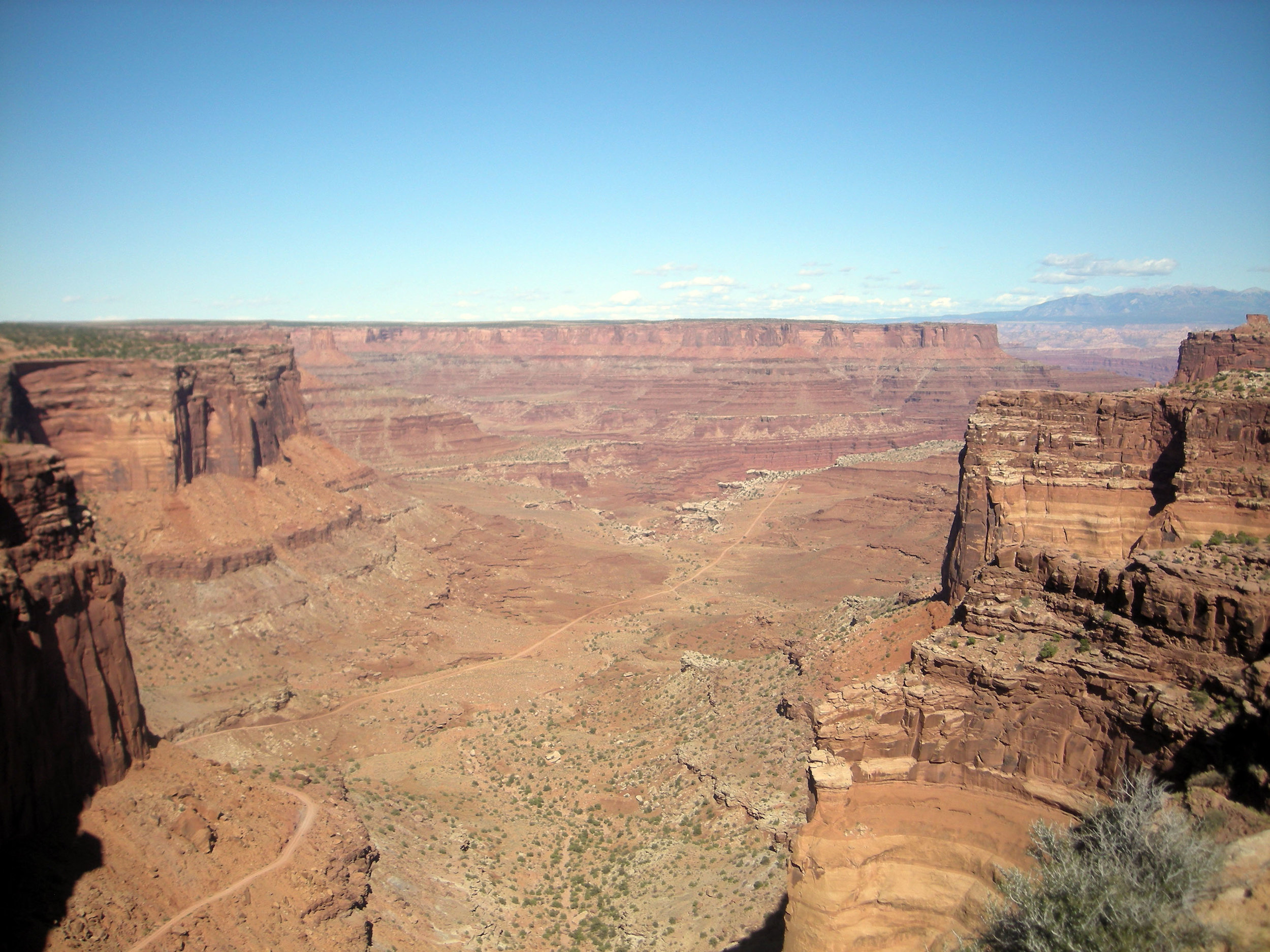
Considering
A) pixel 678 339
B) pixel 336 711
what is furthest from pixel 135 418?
pixel 678 339

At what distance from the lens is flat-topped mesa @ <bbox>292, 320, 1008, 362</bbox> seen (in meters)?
148

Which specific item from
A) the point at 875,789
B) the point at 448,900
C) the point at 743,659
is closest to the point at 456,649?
the point at 743,659

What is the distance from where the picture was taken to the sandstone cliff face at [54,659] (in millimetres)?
16016

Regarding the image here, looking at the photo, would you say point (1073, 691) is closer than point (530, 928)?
Yes

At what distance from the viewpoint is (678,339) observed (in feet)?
542

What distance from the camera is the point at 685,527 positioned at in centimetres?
7744

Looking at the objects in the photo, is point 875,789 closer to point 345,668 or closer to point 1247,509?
point 1247,509

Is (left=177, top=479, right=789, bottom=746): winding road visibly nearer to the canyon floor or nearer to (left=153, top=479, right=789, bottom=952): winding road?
(left=153, top=479, right=789, bottom=952): winding road

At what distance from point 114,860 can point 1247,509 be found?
2532cm

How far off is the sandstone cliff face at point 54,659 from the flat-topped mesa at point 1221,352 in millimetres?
48281

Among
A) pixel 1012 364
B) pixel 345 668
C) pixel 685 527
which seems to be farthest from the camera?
pixel 1012 364

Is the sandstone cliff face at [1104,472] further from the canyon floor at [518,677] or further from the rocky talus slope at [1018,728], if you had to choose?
the rocky talus slope at [1018,728]

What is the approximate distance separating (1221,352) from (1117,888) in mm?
48716

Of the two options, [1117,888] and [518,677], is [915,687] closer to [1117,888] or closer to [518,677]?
[1117,888]
